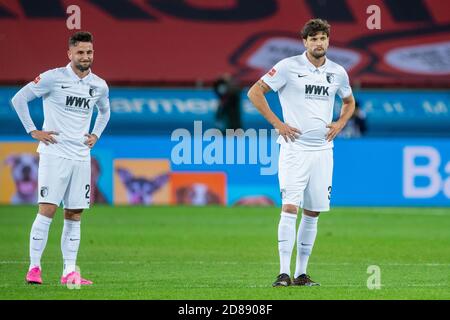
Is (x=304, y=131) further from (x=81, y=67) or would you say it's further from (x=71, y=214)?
(x=71, y=214)

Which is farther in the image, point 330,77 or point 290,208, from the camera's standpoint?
point 330,77

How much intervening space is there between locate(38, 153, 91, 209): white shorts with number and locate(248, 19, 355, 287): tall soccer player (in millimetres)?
1685

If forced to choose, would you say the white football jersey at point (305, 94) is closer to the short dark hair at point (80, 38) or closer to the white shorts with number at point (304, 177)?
the white shorts with number at point (304, 177)

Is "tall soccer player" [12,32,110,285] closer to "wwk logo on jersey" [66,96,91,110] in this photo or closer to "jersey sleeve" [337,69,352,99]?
"wwk logo on jersey" [66,96,91,110]

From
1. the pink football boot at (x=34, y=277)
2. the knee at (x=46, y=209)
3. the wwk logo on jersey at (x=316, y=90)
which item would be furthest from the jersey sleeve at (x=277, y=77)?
the pink football boot at (x=34, y=277)

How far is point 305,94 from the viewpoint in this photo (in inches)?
408

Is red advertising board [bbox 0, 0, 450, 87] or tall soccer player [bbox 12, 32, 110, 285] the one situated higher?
red advertising board [bbox 0, 0, 450, 87]

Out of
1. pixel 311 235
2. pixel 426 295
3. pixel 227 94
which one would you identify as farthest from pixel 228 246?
pixel 227 94

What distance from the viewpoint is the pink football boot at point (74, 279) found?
409 inches

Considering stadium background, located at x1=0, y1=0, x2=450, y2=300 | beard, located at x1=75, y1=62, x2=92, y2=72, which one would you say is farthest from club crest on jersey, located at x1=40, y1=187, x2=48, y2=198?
stadium background, located at x1=0, y1=0, x2=450, y2=300

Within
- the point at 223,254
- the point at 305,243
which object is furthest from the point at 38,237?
the point at 223,254

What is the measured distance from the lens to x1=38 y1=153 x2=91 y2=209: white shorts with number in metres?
10.5

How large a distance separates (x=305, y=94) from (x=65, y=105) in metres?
2.09

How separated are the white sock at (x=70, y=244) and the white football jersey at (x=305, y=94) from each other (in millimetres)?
1995
